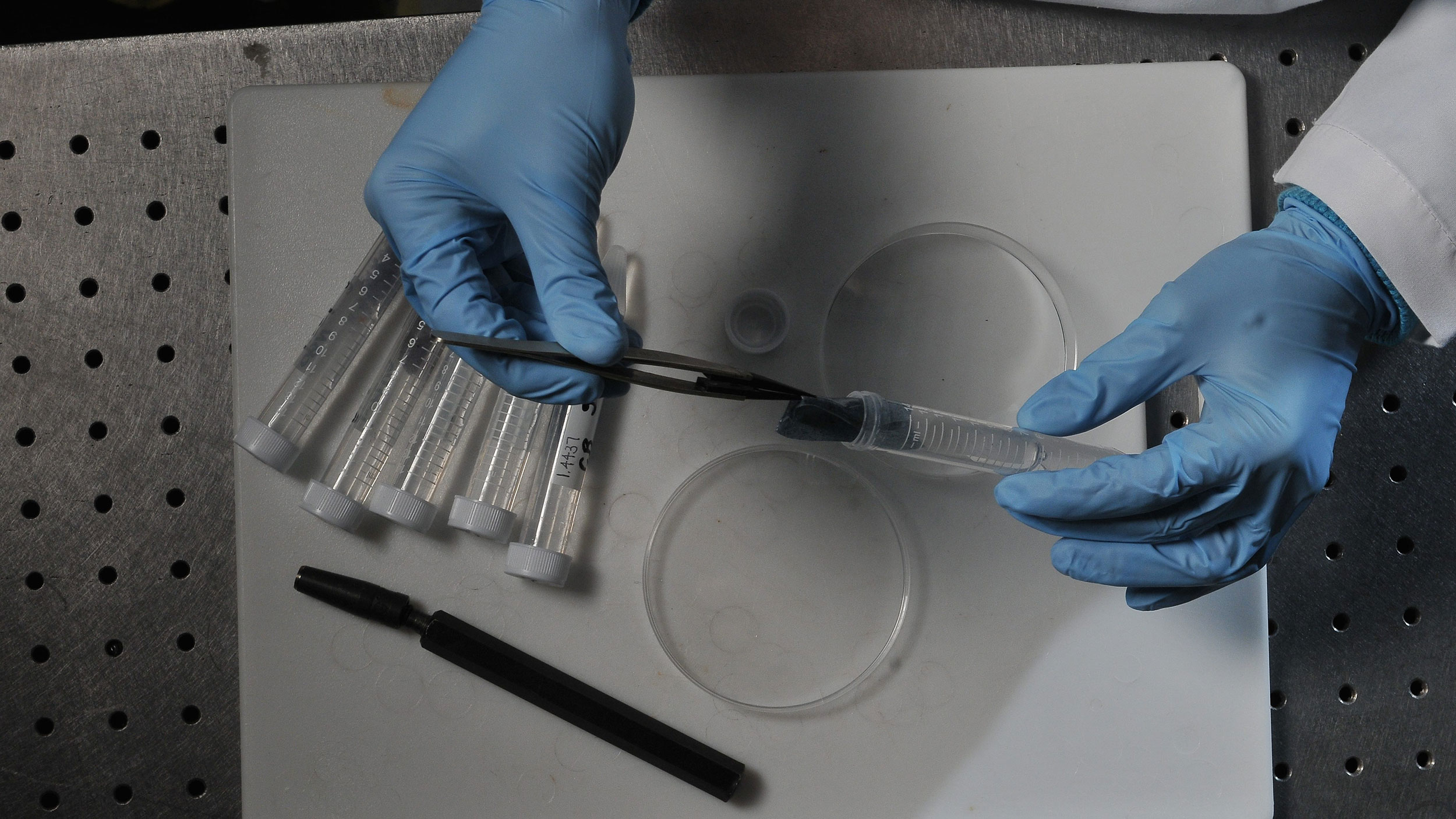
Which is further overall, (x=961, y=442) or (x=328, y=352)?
(x=328, y=352)

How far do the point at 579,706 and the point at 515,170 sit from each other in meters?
0.62

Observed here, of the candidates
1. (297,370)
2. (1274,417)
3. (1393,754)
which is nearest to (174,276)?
(297,370)

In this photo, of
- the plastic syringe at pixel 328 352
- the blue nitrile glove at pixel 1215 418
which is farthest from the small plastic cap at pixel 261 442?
the blue nitrile glove at pixel 1215 418

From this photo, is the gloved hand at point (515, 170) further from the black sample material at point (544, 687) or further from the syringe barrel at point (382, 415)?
the black sample material at point (544, 687)

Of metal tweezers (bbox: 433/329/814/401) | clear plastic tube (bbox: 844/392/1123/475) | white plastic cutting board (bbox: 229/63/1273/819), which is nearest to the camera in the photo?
metal tweezers (bbox: 433/329/814/401)

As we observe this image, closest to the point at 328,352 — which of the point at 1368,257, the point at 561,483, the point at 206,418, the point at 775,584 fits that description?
the point at 206,418

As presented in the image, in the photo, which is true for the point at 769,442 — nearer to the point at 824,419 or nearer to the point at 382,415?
the point at 824,419

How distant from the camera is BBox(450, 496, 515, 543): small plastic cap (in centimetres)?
97

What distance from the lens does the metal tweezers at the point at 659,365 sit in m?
0.77

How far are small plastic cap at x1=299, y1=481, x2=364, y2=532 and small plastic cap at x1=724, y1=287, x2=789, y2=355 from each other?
1.65ft

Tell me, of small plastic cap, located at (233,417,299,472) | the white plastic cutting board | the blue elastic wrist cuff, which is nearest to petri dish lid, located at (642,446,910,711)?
the white plastic cutting board

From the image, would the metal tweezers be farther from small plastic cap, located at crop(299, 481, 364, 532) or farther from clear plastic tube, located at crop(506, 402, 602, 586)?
small plastic cap, located at crop(299, 481, 364, 532)

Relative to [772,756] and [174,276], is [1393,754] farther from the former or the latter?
[174,276]

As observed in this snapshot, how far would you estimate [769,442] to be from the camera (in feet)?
3.40
